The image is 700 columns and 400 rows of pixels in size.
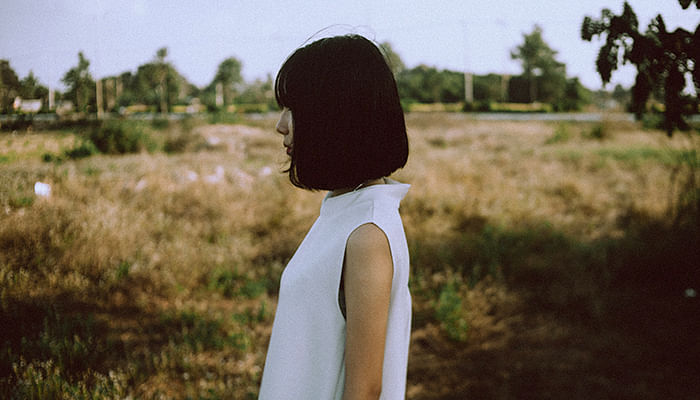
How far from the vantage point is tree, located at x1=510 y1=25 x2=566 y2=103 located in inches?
828

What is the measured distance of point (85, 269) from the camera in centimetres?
283

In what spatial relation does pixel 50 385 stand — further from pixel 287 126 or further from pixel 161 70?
pixel 161 70

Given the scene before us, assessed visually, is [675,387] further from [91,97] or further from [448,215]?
[91,97]

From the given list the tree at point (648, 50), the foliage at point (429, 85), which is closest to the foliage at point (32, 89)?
the foliage at point (429, 85)

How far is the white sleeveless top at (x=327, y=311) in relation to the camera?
1.06m

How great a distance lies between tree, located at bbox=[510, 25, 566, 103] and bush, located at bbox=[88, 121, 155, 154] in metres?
18.3

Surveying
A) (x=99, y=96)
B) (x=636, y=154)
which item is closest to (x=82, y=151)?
(x=99, y=96)

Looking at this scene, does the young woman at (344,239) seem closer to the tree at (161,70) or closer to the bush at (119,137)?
the bush at (119,137)

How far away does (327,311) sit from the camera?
42.9 inches

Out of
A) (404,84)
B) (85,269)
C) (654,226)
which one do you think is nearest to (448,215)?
(654,226)

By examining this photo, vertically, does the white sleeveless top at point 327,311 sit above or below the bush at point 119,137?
below

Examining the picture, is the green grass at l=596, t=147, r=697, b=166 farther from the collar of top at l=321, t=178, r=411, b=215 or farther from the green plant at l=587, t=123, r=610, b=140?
the collar of top at l=321, t=178, r=411, b=215

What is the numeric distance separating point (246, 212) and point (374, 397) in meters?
4.56

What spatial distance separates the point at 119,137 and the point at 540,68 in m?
22.2
